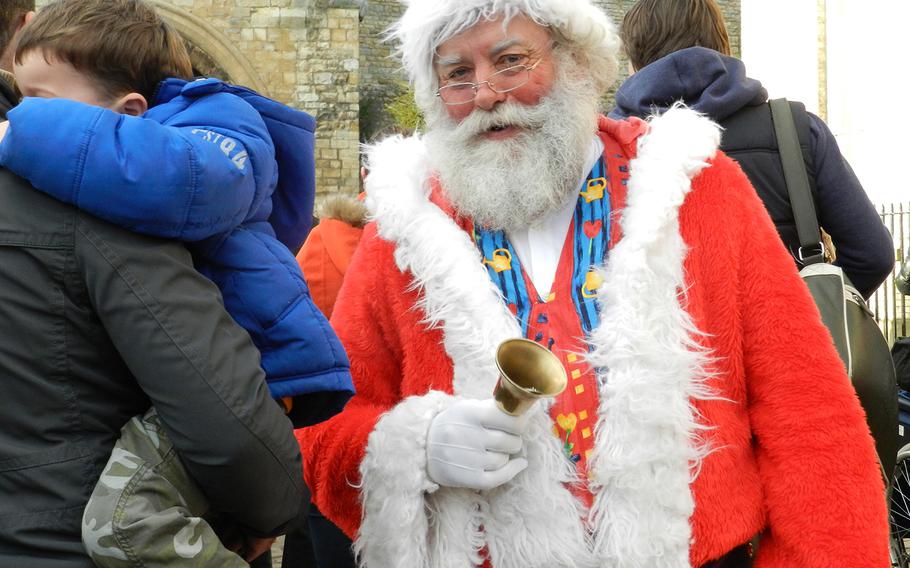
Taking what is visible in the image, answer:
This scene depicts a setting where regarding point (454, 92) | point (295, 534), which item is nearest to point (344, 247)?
point (295, 534)

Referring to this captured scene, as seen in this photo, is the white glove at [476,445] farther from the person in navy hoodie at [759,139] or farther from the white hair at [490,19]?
the person in navy hoodie at [759,139]

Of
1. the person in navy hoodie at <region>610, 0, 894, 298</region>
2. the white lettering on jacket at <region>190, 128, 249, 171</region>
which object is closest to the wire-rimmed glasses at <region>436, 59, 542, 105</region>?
the white lettering on jacket at <region>190, 128, 249, 171</region>

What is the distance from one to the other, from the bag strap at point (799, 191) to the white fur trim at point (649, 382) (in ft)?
2.90

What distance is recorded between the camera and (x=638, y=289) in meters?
2.01

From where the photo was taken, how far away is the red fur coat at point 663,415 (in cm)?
192

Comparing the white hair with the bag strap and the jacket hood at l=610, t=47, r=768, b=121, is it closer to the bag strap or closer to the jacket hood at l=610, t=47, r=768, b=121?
the jacket hood at l=610, t=47, r=768, b=121

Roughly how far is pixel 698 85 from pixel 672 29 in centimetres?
27

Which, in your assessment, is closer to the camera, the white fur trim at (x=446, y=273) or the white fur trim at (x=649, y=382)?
the white fur trim at (x=649, y=382)

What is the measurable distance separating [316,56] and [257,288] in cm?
1521

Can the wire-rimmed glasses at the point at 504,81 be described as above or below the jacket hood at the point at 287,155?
above

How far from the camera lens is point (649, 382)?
196cm

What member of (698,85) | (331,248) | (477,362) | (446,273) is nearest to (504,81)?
(446,273)

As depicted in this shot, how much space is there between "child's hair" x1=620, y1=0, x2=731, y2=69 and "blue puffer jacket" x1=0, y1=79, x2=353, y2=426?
1.53m

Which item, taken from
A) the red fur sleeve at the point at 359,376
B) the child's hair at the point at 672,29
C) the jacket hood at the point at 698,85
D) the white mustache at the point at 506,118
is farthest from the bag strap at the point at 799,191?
the red fur sleeve at the point at 359,376
